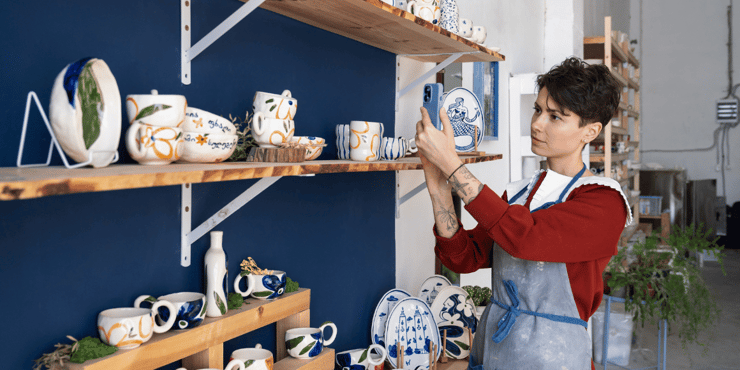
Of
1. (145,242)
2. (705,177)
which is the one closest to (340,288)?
(145,242)

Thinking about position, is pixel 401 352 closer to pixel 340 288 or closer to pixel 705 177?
pixel 340 288

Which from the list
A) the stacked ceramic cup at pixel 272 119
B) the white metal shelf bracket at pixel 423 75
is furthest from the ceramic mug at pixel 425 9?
the stacked ceramic cup at pixel 272 119

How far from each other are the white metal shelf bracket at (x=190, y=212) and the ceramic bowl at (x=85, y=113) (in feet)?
1.28

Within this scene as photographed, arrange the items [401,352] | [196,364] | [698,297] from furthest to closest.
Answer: [698,297] < [401,352] < [196,364]

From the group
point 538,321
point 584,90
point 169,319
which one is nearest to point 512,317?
point 538,321

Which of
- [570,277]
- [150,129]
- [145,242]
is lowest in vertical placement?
[570,277]

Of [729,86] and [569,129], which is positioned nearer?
[569,129]

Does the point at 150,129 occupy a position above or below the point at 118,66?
below

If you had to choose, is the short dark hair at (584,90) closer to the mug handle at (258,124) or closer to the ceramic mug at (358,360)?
the mug handle at (258,124)

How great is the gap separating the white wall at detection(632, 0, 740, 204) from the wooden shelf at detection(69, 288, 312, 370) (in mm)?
8436

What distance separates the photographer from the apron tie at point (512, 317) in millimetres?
1335

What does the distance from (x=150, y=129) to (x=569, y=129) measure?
93 cm

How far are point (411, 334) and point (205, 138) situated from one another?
114cm

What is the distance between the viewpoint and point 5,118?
2.91ft
